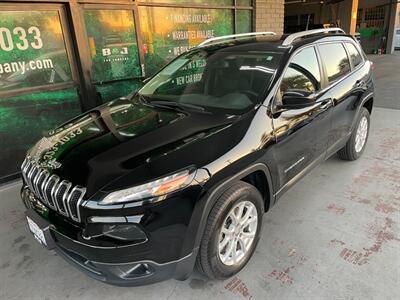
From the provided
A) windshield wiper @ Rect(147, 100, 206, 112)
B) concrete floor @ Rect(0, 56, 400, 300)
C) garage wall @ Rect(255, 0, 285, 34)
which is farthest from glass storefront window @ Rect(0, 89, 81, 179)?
garage wall @ Rect(255, 0, 285, 34)

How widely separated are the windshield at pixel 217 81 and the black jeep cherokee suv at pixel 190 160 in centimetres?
1

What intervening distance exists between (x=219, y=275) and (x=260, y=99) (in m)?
1.34

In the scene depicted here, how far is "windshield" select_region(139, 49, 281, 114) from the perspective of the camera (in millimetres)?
2604

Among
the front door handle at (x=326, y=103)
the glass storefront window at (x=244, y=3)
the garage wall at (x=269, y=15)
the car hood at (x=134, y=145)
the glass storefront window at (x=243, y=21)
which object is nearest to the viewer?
the car hood at (x=134, y=145)

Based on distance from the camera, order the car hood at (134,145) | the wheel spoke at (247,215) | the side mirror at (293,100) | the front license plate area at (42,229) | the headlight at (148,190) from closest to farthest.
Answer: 1. the headlight at (148,190)
2. the car hood at (134,145)
3. the front license plate area at (42,229)
4. the wheel spoke at (247,215)
5. the side mirror at (293,100)

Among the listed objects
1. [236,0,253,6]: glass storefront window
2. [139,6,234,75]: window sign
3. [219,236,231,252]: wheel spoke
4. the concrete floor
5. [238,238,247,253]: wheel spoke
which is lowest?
the concrete floor

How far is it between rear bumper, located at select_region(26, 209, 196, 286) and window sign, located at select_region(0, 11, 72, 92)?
2977 mm

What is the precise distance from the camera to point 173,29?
5.88 m

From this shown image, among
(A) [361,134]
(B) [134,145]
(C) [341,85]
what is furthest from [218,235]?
(A) [361,134]

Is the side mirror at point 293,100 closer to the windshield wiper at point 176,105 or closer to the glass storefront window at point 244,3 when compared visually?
the windshield wiper at point 176,105

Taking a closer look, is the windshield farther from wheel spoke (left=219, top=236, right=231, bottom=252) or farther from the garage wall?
the garage wall

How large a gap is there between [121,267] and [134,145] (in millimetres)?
774

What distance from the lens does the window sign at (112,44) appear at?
15.5 ft

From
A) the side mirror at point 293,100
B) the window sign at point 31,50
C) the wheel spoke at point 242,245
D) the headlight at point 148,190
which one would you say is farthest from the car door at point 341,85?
the window sign at point 31,50
